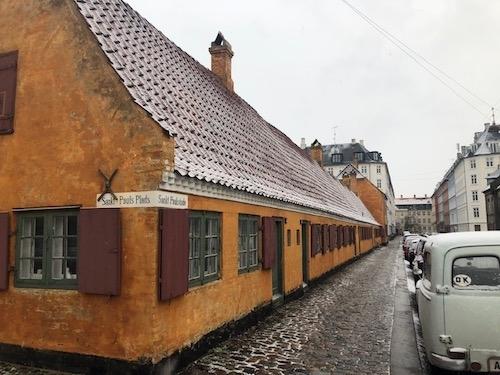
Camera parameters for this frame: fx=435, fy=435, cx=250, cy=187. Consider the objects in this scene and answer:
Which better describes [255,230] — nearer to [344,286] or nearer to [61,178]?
[61,178]

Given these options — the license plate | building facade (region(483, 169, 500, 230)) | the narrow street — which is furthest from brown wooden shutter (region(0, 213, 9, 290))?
building facade (region(483, 169, 500, 230))

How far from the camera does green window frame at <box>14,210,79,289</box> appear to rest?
22.2 feet

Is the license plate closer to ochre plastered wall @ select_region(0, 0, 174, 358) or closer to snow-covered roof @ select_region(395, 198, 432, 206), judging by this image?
ochre plastered wall @ select_region(0, 0, 174, 358)

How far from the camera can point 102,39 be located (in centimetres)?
716

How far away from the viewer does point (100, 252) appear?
625 cm

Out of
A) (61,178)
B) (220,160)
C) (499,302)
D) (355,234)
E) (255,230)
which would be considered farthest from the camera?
(355,234)

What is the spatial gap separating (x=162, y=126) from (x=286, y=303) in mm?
7872

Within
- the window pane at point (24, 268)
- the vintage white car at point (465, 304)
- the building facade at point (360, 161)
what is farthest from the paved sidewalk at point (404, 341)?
the building facade at point (360, 161)

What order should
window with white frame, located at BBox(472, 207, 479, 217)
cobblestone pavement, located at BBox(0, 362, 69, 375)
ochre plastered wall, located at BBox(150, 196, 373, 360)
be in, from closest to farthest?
ochre plastered wall, located at BBox(150, 196, 373, 360), cobblestone pavement, located at BBox(0, 362, 69, 375), window with white frame, located at BBox(472, 207, 479, 217)

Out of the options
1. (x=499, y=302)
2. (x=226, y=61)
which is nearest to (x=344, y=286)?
(x=226, y=61)

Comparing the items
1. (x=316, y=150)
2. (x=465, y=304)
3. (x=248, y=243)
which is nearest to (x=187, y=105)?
(x=248, y=243)

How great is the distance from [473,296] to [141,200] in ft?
15.3

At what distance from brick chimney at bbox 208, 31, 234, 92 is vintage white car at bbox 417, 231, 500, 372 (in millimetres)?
11644

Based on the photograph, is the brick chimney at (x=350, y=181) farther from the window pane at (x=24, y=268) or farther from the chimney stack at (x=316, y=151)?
the window pane at (x=24, y=268)
